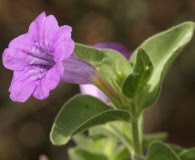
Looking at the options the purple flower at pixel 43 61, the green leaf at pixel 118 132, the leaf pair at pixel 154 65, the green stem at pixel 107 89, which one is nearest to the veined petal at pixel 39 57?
the purple flower at pixel 43 61

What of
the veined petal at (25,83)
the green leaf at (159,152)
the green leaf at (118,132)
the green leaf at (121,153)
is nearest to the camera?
the veined petal at (25,83)

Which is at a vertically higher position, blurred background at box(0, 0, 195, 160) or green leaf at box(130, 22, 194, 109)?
green leaf at box(130, 22, 194, 109)

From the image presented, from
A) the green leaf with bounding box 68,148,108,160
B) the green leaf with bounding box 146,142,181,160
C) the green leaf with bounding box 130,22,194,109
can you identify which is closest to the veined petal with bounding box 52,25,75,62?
the green leaf with bounding box 130,22,194,109

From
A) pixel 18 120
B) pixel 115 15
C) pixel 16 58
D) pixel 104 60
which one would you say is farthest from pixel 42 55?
pixel 115 15

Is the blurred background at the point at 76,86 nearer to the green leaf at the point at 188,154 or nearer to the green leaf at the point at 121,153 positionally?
the green leaf at the point at 121,153

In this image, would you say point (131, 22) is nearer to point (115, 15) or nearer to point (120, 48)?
point (115, 15)

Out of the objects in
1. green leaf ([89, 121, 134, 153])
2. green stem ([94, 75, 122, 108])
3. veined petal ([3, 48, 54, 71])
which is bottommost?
green leaf ([89, 121, 134, 153])

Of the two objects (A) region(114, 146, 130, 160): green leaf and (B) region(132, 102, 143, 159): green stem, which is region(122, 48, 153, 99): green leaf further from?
(A) region(114, 146, 130, 160): green leaf
